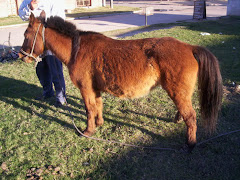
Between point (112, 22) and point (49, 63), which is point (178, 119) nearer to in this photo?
point (49, 63)

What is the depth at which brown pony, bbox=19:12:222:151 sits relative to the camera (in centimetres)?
329

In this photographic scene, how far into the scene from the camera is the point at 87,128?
13.6ft

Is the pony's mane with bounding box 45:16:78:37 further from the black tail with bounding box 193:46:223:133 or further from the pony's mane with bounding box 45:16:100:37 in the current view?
the black tail with bounding box 193:46:223:133

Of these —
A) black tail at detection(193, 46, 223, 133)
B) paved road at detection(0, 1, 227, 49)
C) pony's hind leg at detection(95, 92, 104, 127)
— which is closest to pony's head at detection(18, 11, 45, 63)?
pony's hind leg at detection(95, 92, 104, 127)

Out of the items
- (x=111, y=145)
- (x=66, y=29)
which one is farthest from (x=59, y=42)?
(x=111, y=145)

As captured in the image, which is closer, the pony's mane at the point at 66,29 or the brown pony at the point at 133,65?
the brown pony at the point at 133,65

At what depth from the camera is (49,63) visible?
16.3 ft

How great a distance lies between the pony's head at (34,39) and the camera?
3732mm

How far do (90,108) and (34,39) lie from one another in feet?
5.08

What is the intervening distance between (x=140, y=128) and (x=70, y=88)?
2719 mm

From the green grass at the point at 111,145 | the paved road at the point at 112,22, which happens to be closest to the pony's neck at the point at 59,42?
the green grass at the point at 111,145

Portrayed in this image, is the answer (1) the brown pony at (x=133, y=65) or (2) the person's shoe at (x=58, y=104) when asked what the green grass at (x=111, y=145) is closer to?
(2) the person's shoe at (x=58, y=104)

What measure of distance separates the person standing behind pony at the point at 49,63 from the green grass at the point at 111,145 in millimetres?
338

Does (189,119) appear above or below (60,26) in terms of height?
below
